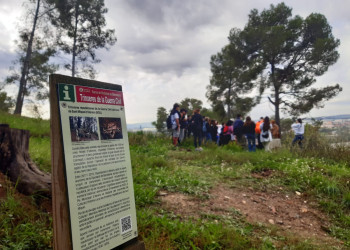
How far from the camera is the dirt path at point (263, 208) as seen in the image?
3311 millimetres

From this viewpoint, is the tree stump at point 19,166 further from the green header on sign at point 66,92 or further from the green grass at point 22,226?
the green header on sign at point 66,92

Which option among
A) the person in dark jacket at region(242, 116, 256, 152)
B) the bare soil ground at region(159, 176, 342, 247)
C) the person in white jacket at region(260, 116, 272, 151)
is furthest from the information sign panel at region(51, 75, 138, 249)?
the person in white jacket at region(260, 116, 272, 151)

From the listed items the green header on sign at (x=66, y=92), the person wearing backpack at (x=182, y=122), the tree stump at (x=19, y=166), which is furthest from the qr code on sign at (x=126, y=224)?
the person wearing backpack at (x=182, y=122)

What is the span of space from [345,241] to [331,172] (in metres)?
2.91

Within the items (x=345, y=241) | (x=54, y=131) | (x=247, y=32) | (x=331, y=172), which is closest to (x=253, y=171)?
(x=331, y=172)

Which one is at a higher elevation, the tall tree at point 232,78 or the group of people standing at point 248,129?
the tall tree at point 232,78

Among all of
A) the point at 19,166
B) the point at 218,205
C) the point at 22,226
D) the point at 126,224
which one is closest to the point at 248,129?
the point at 218,205

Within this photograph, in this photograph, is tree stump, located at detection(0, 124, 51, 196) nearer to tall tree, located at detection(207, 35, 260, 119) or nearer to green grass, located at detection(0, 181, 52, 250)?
green grass, located at detection(0, 181, 52, 250)

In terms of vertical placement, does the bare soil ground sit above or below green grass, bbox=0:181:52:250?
below

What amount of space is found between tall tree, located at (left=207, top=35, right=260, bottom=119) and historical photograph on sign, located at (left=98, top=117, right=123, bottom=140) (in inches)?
809

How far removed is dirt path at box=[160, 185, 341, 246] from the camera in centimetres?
331

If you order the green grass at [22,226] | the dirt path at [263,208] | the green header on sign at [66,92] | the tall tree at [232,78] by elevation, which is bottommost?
the dirt path at [263,208]

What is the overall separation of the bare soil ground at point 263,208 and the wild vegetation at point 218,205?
0.06ft

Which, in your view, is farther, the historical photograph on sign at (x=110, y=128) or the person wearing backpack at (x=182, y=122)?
the person wearing backpack at (x=182, y=122)
